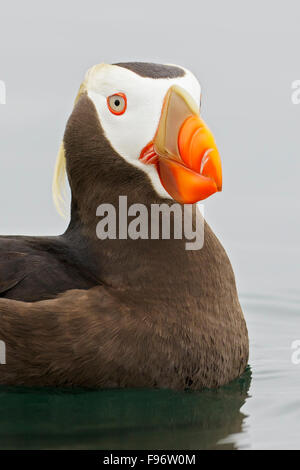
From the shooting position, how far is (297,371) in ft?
24.8

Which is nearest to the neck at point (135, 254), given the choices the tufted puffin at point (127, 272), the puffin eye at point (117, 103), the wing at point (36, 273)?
the tufted puffin at point (127, 272)

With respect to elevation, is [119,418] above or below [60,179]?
below

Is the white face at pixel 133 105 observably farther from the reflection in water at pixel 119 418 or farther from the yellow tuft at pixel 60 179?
the reflection in water at pixel 119 418

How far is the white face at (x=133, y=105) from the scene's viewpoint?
676cm

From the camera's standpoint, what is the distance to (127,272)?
7027 mm

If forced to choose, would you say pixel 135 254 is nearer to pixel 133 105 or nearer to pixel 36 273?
pixel 36 273

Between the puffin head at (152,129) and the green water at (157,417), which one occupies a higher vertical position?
the puffin head at (152,129)

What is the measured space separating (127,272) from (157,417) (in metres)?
0.79

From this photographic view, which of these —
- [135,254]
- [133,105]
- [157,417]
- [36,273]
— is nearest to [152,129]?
[133,105]

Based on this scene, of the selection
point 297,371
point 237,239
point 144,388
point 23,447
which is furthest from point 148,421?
point 237,239

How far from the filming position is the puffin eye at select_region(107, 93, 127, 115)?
22.5ft

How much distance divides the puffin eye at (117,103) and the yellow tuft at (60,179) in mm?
278

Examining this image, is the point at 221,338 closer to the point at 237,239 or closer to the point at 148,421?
the point at 148,421

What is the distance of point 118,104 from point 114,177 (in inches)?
14.9
